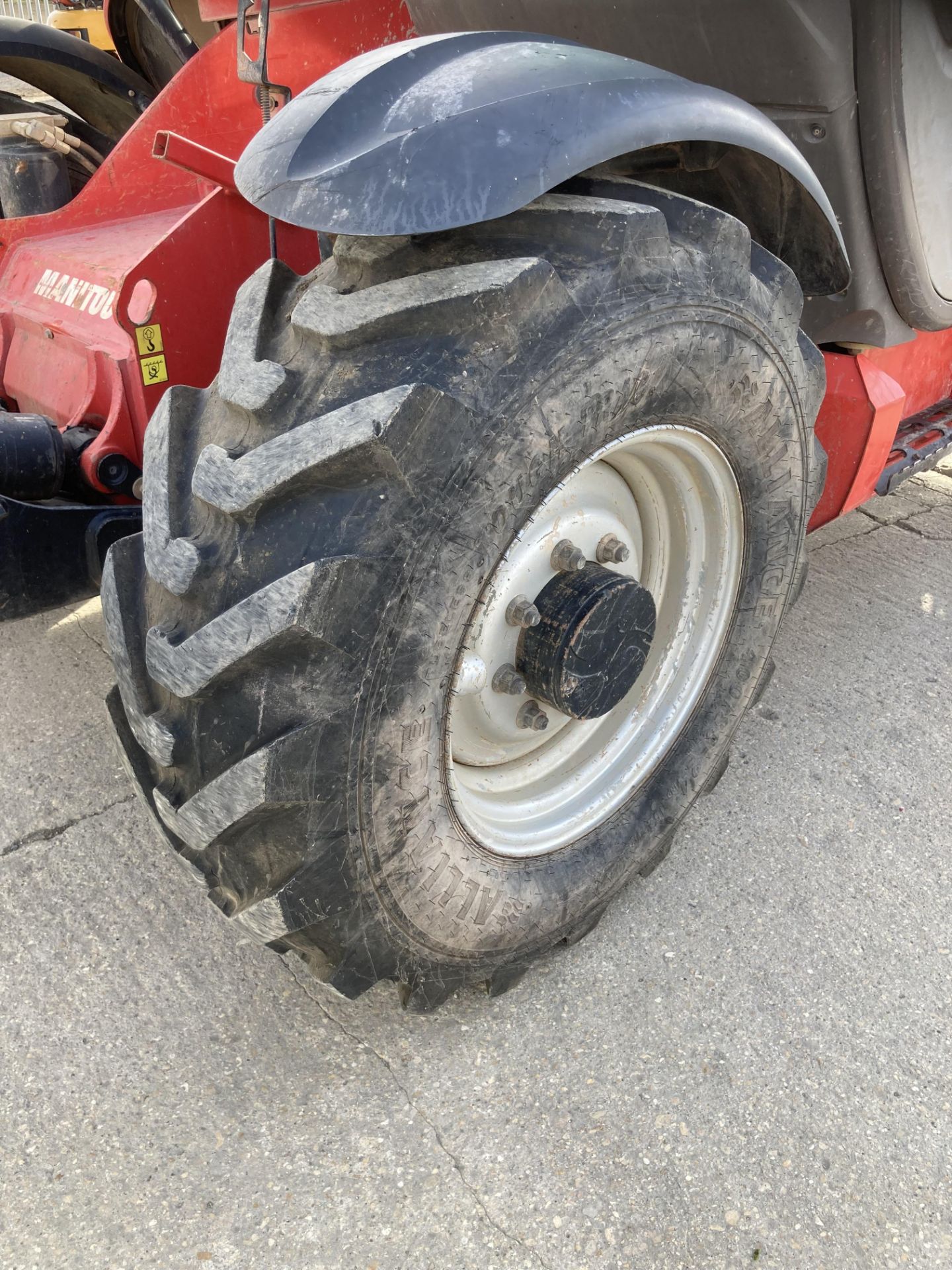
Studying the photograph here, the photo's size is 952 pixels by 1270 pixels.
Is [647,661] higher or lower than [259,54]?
lower

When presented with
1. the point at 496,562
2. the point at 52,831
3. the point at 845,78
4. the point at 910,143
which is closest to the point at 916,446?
the point at 910,143

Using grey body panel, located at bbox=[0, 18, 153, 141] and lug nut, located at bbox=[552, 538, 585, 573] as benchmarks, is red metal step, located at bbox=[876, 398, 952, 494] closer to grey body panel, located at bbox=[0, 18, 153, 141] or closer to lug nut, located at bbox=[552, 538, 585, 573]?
lug nut, located at bbox=[552, 538, 585, 573]

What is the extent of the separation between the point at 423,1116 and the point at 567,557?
2.88 feet

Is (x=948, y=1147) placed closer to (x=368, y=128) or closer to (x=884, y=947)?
(x=884, y=947)

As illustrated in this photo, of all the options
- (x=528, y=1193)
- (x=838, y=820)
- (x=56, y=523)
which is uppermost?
(x=56, y=523)

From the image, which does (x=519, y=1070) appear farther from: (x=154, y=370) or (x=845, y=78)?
(x=845, y=78)

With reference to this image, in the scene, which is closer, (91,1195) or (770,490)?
(91,1195)

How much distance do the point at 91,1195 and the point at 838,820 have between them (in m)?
1.55

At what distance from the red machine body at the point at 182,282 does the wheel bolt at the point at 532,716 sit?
3.23ft

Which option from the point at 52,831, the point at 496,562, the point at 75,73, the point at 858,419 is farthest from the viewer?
the point at 75,73

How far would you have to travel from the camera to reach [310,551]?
121cm

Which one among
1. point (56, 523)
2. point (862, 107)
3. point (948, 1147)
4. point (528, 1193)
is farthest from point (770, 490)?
point (56, 523)

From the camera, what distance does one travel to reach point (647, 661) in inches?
75.4

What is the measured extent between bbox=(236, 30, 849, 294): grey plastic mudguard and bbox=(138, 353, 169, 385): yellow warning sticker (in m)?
0.84
